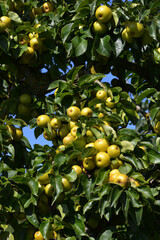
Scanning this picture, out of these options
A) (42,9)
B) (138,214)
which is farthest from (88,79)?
(42,9)

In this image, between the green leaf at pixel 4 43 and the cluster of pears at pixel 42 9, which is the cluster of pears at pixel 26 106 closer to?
the green leaf at pixel 4 43

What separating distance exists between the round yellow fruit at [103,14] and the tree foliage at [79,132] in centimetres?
6

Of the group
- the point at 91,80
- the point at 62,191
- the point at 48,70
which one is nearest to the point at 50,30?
the point at 48,70

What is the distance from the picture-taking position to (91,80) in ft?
9.18

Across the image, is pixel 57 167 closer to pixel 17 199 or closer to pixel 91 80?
pixel 17 199

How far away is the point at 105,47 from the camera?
287 cm

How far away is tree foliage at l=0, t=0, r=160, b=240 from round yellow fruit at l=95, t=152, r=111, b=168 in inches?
1.5

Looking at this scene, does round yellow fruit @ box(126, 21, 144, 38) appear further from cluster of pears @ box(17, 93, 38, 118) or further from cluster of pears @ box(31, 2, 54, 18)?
cluster of pears @ box(31, 2, 54, 18)

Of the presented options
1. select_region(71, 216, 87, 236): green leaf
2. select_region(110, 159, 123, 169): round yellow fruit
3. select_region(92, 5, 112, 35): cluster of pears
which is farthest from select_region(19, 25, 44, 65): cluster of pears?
select_region(71, 216, 87, 236): green leaf

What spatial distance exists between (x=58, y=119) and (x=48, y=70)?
1072 mm

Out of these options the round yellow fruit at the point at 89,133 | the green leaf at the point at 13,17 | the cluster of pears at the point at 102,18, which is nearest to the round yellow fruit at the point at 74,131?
the round yellow fruit at the point at 89,133

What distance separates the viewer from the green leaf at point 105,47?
2.86m

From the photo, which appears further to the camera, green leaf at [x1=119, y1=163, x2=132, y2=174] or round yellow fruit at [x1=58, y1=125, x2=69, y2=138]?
round yellow fruit at [x1=58, y1=125, x2=69, y2=138]

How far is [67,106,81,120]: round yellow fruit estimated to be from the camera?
2688 mm
